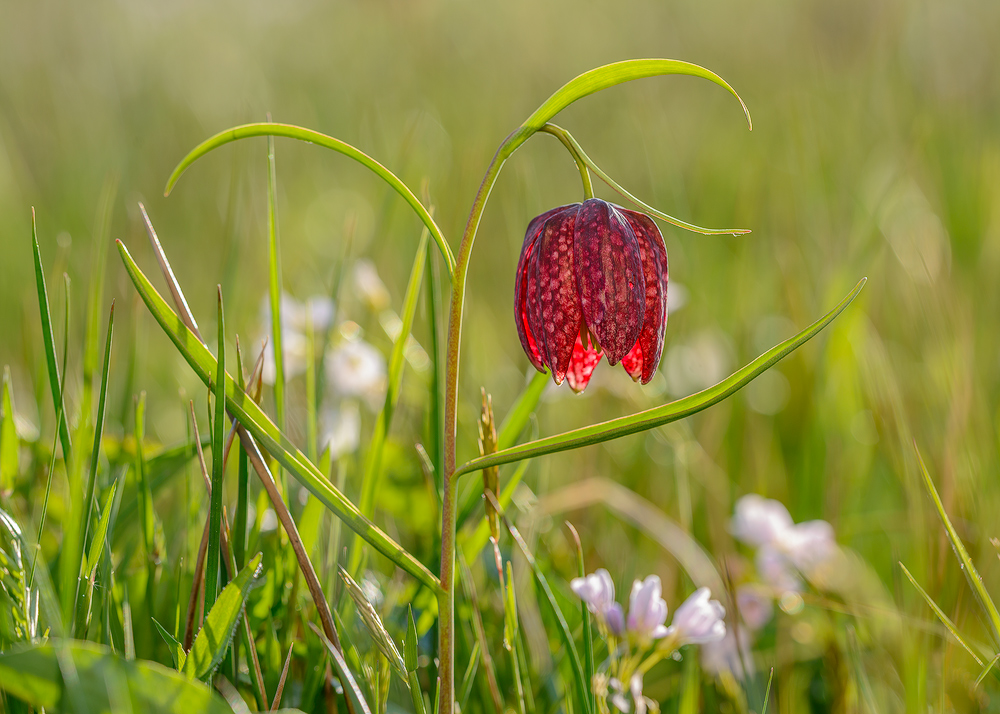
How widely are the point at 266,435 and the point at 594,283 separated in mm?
258

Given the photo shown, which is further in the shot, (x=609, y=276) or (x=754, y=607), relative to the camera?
(x=754, y=607)

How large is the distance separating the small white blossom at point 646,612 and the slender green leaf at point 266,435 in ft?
0.78

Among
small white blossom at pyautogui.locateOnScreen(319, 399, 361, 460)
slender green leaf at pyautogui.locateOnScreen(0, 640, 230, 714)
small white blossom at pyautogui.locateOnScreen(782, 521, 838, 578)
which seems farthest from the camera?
small white blossom at pyautogui.locateOnScreen(319, 399, 361, 460)

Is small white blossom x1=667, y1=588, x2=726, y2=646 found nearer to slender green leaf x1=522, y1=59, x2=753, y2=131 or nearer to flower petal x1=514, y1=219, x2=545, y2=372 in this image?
flower petal x1=514, y1=219, x2=545, y2=372

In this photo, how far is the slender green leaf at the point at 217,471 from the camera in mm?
561

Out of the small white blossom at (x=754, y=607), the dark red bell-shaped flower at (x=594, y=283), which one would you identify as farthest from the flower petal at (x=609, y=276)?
the small white blossom at (x=754, y=607)

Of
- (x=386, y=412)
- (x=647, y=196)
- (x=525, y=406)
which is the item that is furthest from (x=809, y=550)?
(x=647, y=196)

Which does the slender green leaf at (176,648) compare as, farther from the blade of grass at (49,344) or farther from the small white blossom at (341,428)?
the small white blossom at (341,428)

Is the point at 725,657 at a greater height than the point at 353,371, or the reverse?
the point at 353,371

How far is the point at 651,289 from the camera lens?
2.02 feet

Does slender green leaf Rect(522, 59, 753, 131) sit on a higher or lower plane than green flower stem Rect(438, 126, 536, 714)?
higher

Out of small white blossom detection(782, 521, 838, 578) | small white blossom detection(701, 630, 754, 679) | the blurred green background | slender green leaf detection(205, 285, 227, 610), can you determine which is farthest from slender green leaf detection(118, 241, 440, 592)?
small white blossom detection(782, 521, 838, 578)

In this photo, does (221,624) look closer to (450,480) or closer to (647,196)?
(450,480)

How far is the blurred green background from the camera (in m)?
1.26
